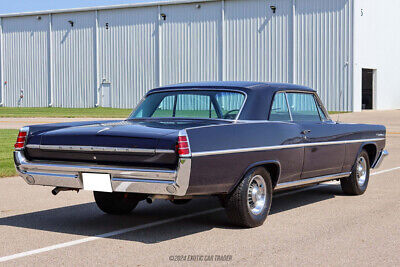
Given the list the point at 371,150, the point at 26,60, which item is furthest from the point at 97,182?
the point at 26,60

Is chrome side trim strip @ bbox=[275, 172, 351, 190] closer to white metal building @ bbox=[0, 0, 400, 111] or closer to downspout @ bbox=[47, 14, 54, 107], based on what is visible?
white metal building @ bbox=[0, 0, 400, 111]

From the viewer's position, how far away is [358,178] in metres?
9.02

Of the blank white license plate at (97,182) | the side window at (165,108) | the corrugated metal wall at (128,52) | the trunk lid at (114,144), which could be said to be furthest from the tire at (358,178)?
the corrugated metal wall at (128,52)

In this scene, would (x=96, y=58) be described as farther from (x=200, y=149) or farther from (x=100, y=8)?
(x=200, y=149)

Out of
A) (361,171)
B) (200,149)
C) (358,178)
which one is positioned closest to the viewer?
(200,149)

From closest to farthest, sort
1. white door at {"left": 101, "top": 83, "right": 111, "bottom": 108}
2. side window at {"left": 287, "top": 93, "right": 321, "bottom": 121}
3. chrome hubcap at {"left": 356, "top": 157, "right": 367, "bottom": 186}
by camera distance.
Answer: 1. side window at {"left": 287, "top": 93, "right": 321, "bottom": 121}
2. chrome hubcap at {"left": 356, "top": 157, "right": 367, "bottom": 186}
3. white door at {"left": 101, "top": 83, "right": 111, "bottom": 108}

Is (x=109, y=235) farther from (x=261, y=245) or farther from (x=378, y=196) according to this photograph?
(x=378, y=196)

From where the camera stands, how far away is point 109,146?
19.9 feet

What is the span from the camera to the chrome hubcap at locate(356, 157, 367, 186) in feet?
29.6

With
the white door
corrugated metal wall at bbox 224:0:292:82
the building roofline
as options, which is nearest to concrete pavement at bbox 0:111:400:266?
corrugated metal wall at bbox 224:0:292:82

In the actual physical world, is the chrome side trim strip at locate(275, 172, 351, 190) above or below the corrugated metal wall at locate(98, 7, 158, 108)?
below

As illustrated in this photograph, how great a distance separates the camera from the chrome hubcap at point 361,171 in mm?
9016

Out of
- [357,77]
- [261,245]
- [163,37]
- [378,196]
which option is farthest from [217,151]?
[163,37]

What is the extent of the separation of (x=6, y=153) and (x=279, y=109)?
8.83 meters
